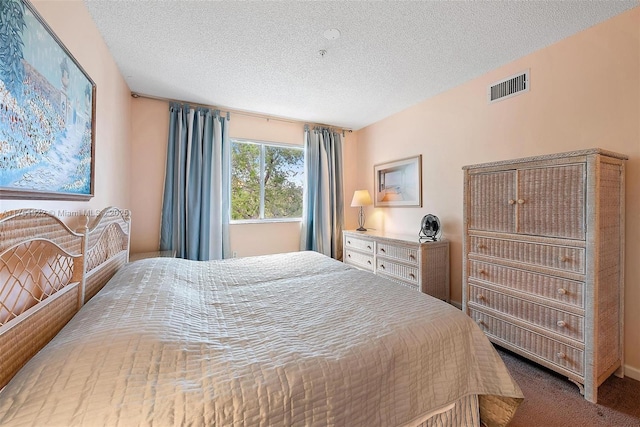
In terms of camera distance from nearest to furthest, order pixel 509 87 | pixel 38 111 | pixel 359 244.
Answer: pixel 38 111
pixel 509 87
pixel 359 244

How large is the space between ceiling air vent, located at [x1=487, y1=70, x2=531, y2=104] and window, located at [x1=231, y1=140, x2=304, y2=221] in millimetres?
2490

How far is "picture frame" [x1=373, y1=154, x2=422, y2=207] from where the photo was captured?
3344 millimetres

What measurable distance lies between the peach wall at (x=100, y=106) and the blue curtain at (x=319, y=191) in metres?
2.22

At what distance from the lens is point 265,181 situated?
12.8 feet

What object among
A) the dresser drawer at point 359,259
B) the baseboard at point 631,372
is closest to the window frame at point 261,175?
the dresser drawer at point 359,259

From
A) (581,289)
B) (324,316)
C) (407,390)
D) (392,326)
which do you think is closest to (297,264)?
(324,316)

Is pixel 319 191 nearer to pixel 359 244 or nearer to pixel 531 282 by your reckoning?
pixel 359 244

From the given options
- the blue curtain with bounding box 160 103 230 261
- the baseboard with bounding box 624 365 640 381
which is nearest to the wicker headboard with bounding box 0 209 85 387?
the blue curtain with bounding box 160 103 230 261

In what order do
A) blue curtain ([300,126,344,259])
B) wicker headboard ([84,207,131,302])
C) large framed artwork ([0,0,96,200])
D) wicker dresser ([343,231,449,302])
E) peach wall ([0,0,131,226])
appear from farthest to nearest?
blue curtain ([300,126,344,259]) < wicker dresser ([343,231,449,302]) < wicker headboard ([84,207,131,302]) < peach wall ([0,0,131,226]) < large framed artwork ([0,0,96,200])

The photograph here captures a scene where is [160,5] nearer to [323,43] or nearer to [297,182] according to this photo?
[323,43]

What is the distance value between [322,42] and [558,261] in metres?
2.29

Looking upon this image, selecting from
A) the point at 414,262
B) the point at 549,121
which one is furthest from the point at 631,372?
the point at 549,121

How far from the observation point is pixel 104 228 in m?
1.73

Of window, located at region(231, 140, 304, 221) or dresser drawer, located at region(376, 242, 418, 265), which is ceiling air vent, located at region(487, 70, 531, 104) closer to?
dresser drawer, located at region(376, 242, 418, 265)
